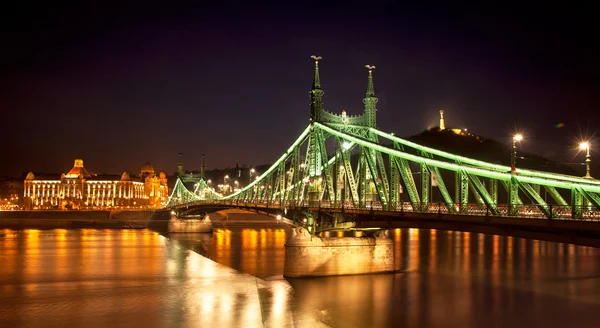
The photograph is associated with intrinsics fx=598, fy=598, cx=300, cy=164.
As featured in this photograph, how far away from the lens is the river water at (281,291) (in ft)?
88.5

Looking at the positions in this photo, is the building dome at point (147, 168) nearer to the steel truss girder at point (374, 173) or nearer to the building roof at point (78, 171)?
the building roof at point (78, 171)

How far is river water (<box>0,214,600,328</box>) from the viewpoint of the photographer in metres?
27.0

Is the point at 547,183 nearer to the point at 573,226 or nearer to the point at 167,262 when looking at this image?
the point at 573,226

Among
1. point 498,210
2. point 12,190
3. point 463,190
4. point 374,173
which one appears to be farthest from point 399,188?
point 12,190

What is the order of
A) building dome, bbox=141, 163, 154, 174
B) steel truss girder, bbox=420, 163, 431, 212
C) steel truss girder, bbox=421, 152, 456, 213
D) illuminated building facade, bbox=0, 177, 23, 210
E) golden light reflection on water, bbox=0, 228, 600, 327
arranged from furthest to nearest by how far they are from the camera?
building dome, bbox=141, 163, 154, 174 < illuminated building facade, bbox=0, 177, 23, 210 < steel truss girder, bbox=420, 163, 431, 212 < golden light reflection on water, bbox=0, 228, 600, 327 < steel truss girder, bbox=421, 152, 456, 213

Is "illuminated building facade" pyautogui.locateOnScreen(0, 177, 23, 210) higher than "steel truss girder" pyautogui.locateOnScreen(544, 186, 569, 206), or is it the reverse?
"illuminated building facade" pyautogui.locateOnScreen(0, 177, 23, 210)

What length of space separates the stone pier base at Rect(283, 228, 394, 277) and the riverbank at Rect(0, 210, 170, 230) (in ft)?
240

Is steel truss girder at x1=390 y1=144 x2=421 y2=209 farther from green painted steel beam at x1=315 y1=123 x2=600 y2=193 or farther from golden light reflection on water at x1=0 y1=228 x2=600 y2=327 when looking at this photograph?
golden light reflection on water at x1=0 y1=228 x2=600 y2=327

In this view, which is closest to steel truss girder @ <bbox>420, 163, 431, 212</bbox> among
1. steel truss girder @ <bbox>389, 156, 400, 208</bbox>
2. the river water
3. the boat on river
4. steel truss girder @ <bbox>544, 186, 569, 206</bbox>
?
steel truss girder @ <bbox>389, 156, 400, 208</bbox>

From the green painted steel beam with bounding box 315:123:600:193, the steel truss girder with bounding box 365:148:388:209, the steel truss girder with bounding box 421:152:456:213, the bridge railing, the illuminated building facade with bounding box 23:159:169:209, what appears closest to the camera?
the bridge railing

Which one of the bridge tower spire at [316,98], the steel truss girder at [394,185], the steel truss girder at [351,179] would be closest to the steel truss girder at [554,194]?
the steel truss girder at [394,185]

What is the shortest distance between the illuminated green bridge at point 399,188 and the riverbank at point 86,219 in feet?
176

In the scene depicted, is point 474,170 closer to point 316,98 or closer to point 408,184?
point 408,184

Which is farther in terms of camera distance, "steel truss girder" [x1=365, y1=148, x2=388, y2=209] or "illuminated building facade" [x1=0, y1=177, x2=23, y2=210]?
"illuminated building facade" [x1=0, y1=177, x2=23, y2=210]
